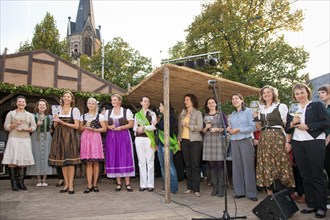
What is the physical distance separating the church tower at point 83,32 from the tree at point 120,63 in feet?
51.9

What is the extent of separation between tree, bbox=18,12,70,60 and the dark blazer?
20.4 metres

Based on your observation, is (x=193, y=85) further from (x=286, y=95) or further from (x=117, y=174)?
(x=286, y=95)

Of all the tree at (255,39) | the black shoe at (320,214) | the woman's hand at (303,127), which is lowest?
the black shoe at (320,214)

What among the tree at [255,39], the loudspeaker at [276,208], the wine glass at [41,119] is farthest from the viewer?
the tree at [255,39]

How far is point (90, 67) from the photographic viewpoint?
105 feet

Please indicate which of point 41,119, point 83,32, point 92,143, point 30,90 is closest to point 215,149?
point 92,143

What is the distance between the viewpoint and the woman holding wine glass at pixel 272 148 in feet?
13.8

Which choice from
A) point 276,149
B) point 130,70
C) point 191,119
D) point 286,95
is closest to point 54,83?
point 191,119

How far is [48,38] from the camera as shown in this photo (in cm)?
2109

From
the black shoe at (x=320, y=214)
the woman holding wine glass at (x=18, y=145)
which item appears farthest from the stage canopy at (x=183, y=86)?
the woman holding wine glass at (x=18, y=145)

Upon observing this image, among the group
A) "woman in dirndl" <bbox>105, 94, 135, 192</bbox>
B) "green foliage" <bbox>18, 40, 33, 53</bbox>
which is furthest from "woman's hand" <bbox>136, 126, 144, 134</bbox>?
"green foliage" <bbox>18, 40, 33, 53</bbox>

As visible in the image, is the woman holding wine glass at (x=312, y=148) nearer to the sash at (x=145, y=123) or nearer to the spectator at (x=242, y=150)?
the spectator at (x=242, y=150)

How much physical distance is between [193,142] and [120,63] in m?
27.2

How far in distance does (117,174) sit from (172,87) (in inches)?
82.3
